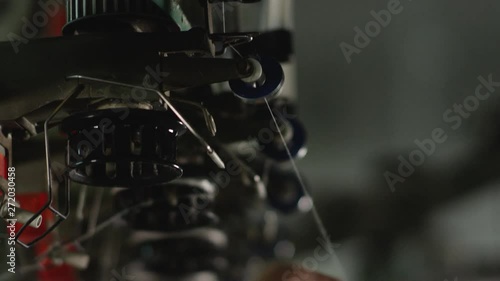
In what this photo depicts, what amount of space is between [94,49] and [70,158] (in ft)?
0.28

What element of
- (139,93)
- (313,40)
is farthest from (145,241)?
(313,40)

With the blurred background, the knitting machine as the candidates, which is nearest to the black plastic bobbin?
the knitting machine

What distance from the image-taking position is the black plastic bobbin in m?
0.43

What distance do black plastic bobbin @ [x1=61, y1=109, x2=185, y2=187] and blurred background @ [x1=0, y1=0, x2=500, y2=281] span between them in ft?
1.90

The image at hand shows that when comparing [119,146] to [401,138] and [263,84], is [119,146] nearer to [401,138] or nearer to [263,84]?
[263,84]

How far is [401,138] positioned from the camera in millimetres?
1086

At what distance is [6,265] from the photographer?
0.70 meters

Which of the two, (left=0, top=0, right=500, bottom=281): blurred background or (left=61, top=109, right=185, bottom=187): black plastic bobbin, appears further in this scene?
(left=0, top=0, right=500, bottom=281): blurred background

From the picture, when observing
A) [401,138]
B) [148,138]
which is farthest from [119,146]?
[401,138]

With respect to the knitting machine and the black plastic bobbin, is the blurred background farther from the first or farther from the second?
the black plastic bobbin

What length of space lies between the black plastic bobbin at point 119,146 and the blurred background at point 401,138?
0.58 m

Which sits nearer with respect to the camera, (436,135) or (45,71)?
(45,71)

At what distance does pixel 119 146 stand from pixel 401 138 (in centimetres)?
74

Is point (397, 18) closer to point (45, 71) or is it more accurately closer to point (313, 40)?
point (313, 40)
